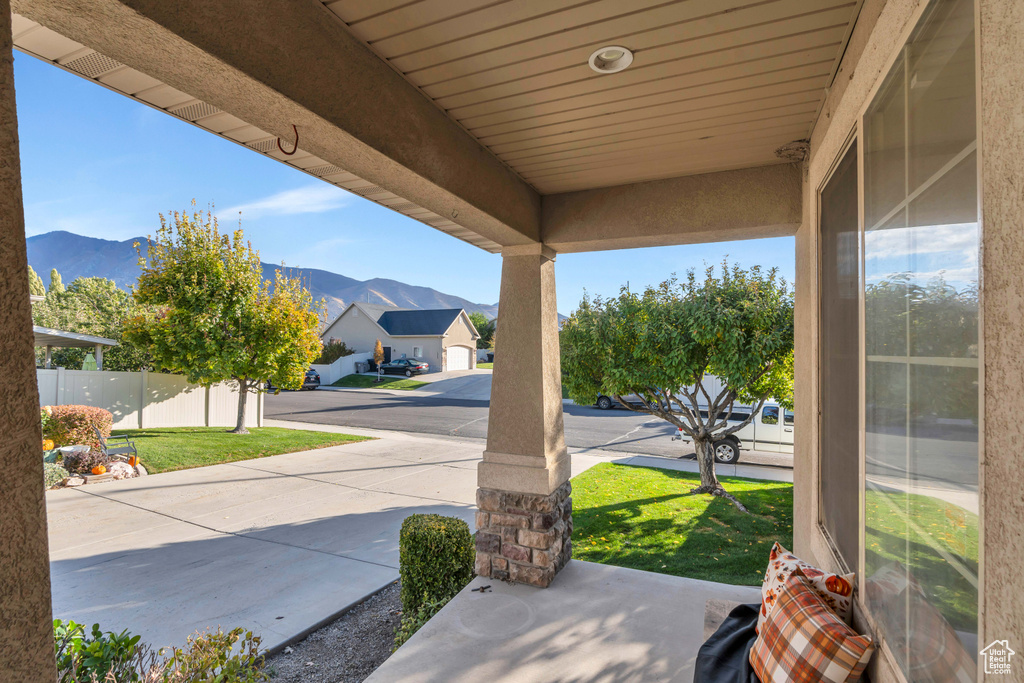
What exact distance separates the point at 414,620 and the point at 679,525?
11.3 ft

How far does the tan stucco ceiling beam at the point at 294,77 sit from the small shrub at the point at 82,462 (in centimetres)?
757

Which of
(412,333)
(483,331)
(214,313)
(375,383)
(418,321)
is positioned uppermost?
(418,321)

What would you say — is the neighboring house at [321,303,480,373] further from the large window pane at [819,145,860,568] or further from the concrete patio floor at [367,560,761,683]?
the large window pane at [819,145,860,568]

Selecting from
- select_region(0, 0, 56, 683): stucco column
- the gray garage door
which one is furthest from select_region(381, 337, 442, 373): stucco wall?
select_region(0, 0, 56, 683): stucco column

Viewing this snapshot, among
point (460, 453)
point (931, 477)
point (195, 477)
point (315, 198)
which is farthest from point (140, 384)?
point (315, 198)

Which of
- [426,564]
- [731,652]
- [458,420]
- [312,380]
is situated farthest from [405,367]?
[731,652]

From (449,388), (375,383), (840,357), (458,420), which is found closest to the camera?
(840,357)

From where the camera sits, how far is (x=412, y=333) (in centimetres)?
3219

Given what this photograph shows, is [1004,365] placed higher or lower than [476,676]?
higher

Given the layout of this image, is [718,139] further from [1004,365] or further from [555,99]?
[1004,365]

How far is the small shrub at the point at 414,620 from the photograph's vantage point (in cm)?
329

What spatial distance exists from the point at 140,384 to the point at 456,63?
41.9 ft

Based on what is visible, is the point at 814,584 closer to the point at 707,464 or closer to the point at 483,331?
the point at 707,464

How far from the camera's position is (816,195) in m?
2.72
